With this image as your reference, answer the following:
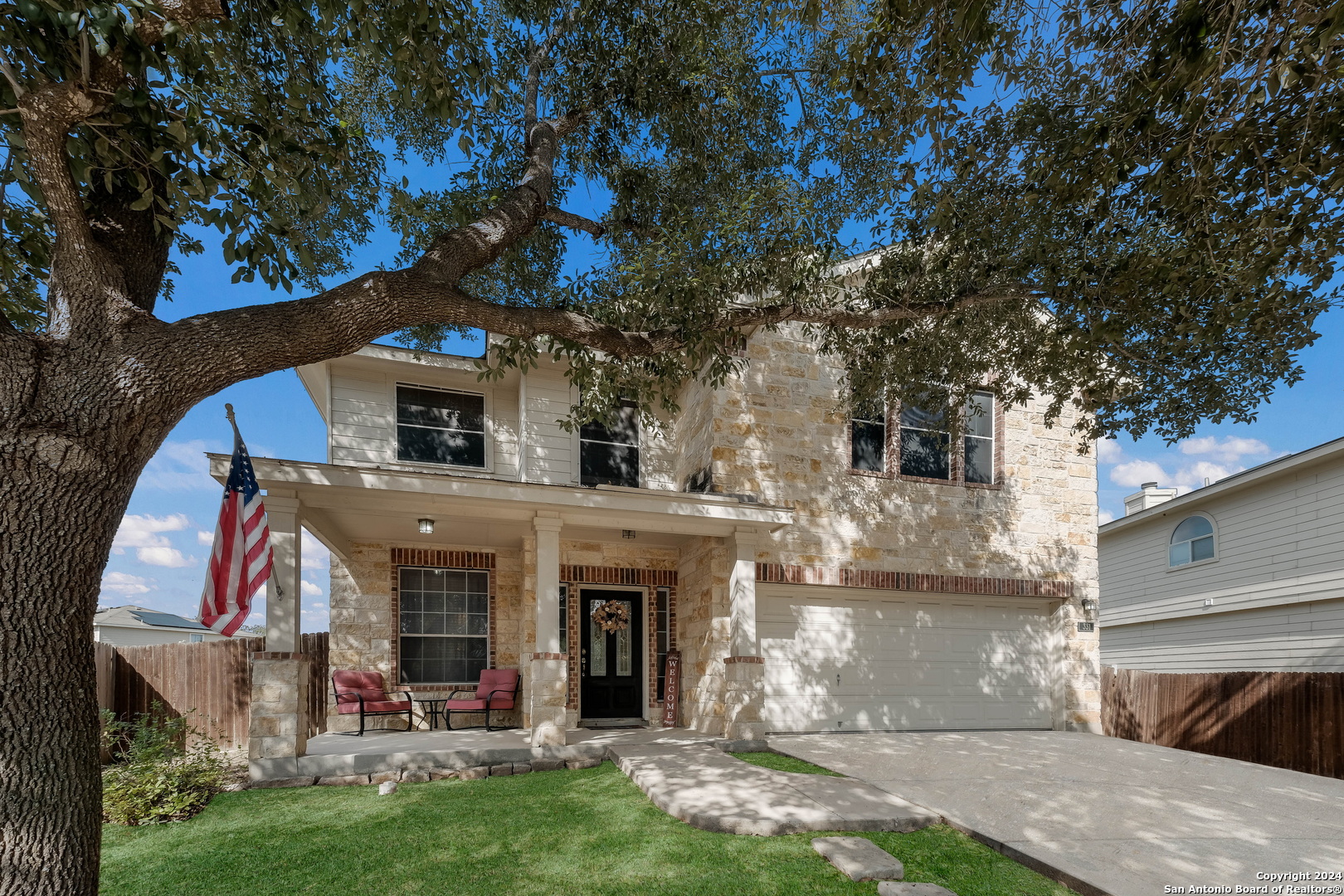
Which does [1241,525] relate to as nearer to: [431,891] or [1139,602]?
[1139,602]

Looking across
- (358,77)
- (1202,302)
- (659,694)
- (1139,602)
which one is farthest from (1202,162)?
(1139,602)

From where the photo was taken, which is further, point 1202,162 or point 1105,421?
point 1105,421

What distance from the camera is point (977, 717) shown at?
1077 centimetres

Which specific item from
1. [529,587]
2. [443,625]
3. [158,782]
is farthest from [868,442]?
[158,782]

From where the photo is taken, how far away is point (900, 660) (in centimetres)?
1053

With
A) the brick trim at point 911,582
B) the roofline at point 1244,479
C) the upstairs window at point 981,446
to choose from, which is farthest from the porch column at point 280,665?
the roofline at point 1244,479

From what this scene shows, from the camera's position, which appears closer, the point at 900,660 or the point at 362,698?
the point at 362,698

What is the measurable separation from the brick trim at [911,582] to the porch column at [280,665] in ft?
18.2

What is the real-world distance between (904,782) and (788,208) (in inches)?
214

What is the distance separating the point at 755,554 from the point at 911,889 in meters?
5.54

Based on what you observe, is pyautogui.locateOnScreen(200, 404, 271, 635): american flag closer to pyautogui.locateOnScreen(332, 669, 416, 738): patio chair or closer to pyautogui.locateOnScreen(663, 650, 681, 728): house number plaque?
pyautogui.locateOnScreen(332, 669, 416, 738): patio chair

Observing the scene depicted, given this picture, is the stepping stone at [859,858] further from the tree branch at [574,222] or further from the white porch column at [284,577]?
the tree branch at [574,222]

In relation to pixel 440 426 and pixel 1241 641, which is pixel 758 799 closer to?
pixel 440 426

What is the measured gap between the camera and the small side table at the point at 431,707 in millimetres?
9992
